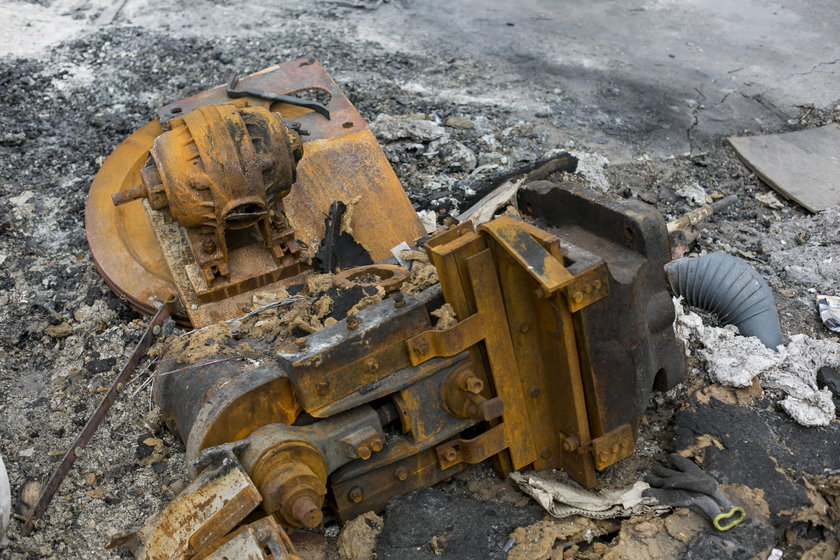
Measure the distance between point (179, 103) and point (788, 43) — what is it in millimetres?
6122

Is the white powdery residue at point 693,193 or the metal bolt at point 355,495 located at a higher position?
the metal bolt at point 355,495

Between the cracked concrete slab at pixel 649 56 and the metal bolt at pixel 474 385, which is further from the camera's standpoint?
the cracked concrete slab at pixel 649 56

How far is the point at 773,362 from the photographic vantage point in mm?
3445

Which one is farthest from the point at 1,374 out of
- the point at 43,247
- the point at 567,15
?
the point at 567,15

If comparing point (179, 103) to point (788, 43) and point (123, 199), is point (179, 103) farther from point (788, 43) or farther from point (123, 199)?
point (788, 43)

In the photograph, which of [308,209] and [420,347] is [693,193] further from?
[420,347]

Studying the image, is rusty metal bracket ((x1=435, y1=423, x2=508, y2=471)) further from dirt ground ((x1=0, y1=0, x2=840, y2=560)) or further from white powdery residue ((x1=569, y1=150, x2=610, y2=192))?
white powdery residue ((x1=569, y1=150, x2=610, y2=192))

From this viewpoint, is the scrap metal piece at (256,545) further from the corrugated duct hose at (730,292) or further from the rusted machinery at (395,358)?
the corrugated duct hose at (730,292)

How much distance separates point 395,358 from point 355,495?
0.57 m

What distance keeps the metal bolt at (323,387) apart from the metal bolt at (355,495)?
454mm

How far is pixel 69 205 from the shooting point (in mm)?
5000

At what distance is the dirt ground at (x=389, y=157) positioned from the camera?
2.89 meters

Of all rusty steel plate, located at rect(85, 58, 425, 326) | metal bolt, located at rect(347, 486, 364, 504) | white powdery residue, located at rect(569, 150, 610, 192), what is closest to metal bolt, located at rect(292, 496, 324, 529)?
metal bolt, located at rect(347, 486, 364, 504)

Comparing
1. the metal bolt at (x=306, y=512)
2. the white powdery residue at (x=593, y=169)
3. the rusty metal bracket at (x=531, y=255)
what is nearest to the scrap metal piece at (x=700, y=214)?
the white powdery residue at (x=593, y=169)
